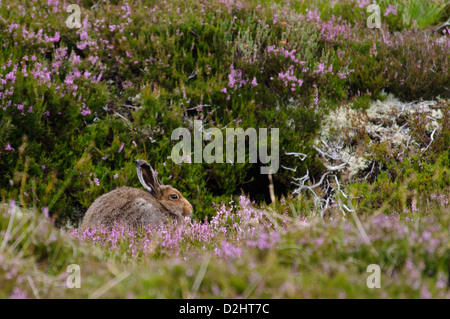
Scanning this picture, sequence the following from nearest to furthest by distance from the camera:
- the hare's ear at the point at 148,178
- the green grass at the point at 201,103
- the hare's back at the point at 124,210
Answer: the green grass at the point at 201,103
the hare's back at the point at 124,210
the hare's ear at the point at 148,178

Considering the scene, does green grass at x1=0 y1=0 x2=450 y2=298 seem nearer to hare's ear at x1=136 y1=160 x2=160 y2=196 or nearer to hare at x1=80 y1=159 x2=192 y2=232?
hare at x1=80 y1=159 x2=192 y2=232

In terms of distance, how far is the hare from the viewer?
16.8 ft

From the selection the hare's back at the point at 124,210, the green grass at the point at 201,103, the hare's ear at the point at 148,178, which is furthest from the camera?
the hare's ear at the point at 148,178

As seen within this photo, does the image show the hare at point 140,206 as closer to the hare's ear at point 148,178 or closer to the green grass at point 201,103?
the hare's ear at point 148,178

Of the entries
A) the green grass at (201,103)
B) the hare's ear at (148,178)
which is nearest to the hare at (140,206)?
the hare's ear at (148,178)

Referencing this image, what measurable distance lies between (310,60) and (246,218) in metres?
4.19

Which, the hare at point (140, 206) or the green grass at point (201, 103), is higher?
the green grass at point (201, 103)

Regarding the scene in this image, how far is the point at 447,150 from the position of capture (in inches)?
259

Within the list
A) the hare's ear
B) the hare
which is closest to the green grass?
the hare

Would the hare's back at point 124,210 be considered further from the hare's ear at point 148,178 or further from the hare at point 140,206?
the hare's ear at point 148,178

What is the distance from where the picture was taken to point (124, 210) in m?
5.19

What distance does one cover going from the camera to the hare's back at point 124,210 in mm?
5102

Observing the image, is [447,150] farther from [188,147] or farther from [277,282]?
[277,282]

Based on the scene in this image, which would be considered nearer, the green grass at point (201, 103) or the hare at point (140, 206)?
the green grass at point (201, 103)
